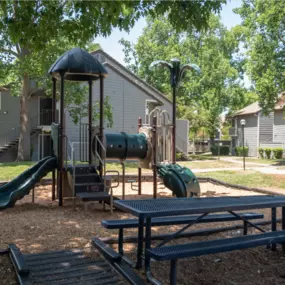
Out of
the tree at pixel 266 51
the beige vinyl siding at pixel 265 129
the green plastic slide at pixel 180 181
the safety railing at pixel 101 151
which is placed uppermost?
the tree at pixel 266 51

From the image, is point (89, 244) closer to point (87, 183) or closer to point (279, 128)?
point (87, 183)

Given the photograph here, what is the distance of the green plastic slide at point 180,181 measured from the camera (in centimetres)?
867

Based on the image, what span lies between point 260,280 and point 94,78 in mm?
7279

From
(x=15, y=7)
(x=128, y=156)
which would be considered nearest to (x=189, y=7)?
(x=15, y=7)

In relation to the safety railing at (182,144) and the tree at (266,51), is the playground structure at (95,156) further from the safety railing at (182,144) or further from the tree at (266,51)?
the safety railing at (182,144)

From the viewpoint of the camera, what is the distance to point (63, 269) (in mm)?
3930

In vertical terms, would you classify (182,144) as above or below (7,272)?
above

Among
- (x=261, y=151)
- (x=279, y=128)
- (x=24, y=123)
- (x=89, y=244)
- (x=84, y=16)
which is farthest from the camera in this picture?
(x=261, y=151)

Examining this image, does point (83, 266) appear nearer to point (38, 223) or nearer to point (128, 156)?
point (38, 223)

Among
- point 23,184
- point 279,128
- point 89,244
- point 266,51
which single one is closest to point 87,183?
point 23,184

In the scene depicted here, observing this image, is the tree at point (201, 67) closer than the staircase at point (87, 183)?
No

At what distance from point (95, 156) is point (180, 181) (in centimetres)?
222

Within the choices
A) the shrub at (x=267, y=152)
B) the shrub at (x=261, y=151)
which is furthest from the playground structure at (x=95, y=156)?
the shrub at (x=261, y=151)

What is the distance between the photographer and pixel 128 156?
9.60 meters
